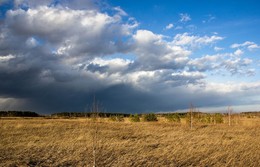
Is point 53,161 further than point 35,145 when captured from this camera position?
No

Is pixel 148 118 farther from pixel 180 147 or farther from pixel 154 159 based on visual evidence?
pixel 154 159

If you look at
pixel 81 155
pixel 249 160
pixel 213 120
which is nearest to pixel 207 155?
pixel 249 160

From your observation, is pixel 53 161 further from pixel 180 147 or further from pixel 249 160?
pixel 249 160

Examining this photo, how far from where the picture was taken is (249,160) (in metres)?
14.9

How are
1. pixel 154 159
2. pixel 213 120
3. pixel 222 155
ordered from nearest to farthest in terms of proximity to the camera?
pixel 154 159
pixel 222 155
pixel 213 120

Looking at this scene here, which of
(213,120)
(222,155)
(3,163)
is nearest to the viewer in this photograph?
(3,163)

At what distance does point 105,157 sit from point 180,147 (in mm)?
5858

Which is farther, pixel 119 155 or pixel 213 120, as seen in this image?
pixel 213 120

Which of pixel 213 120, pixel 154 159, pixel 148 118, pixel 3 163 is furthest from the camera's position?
pixel 148 118

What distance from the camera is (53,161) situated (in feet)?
46.3

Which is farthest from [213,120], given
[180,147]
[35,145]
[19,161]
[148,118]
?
[19,161]

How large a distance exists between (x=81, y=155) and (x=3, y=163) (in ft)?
13.3

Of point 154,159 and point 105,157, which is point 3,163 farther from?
point 154,159

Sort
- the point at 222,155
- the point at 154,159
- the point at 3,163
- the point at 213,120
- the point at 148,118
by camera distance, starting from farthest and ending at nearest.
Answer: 1. the point at 148,118
2. the point at 213,120
3. the point at 222,155
4. the point at 154,159
5. the point at 3,163
